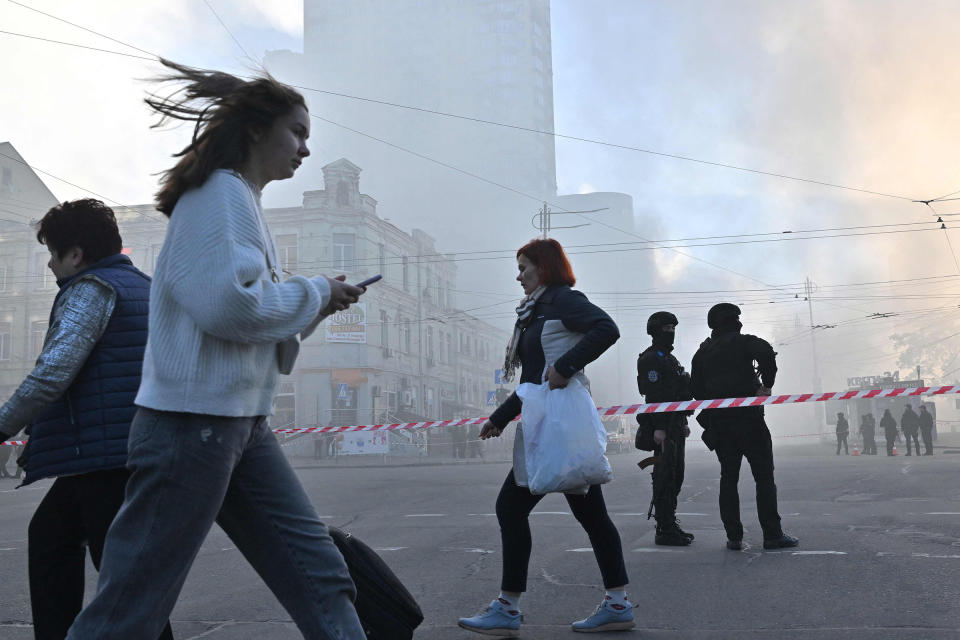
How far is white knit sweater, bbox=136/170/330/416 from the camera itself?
2332 mm

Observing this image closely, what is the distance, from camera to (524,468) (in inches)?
171

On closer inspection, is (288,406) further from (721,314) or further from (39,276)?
(721,314)

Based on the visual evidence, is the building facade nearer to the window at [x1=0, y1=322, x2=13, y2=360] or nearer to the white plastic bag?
the window at [x1=0, y1=322, x2=13, y2=360]

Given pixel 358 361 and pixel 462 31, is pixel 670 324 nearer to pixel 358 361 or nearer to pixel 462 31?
pixel 358 361

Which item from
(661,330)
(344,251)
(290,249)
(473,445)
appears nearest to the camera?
(661,330)

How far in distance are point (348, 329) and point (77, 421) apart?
46053 mm

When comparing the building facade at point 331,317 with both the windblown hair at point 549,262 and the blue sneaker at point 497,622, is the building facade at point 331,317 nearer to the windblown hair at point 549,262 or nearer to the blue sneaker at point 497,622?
the windblown hair at point 549,262

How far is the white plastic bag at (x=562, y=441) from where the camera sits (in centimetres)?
416

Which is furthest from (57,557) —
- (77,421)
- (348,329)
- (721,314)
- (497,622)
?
(348,329)

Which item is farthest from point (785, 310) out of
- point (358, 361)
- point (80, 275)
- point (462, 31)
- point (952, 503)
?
point (80, 275)

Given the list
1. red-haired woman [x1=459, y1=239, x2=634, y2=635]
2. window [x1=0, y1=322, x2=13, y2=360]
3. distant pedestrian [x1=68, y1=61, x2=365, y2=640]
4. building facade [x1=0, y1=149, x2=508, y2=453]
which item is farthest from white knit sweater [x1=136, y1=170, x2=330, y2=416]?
window [x1=0, y1=322, x2=13, y2=360]

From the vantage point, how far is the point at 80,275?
3.21 meters

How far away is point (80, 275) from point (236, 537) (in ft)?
3.77

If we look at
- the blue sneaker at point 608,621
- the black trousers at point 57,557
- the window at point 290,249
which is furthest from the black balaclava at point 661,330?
the window at point 290,249
